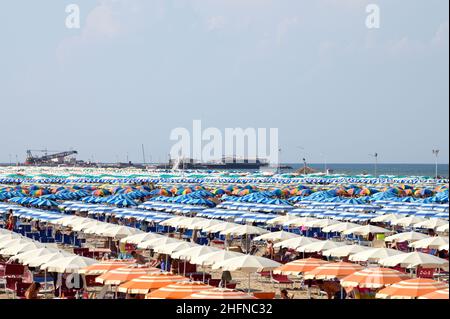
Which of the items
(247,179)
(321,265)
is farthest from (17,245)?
(247,179)

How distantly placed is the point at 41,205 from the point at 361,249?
19.3 meters

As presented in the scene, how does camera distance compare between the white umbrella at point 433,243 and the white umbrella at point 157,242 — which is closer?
the white umbrella at point 157,242

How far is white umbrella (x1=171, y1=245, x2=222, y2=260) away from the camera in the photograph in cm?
1589

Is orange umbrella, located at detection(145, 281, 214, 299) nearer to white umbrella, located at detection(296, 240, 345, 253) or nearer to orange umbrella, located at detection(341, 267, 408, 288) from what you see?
orange umbrella, located at detection(341, 267, 408, 288)

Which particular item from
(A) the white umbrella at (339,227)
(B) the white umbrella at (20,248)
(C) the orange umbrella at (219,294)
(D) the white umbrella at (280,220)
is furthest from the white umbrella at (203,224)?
(C) the orange umbrella at (219,294)

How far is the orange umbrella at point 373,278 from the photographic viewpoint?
1309cm

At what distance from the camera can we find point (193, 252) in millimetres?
16047

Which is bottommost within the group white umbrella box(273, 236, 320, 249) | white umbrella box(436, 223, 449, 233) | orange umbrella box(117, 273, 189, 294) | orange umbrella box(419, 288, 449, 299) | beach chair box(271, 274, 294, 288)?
beach chair box(271, 274, 294, 288)

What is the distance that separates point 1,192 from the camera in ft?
128

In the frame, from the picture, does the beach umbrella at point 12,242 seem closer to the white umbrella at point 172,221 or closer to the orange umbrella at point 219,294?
the white umbrella at point 172,221

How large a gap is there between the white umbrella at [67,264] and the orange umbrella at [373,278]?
455 cm

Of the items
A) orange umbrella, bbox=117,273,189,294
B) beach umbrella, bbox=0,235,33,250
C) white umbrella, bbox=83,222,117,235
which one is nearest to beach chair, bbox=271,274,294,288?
orange umbrella, bbox=117,273,189,294

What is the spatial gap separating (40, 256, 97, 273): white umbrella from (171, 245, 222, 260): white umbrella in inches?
75.6
